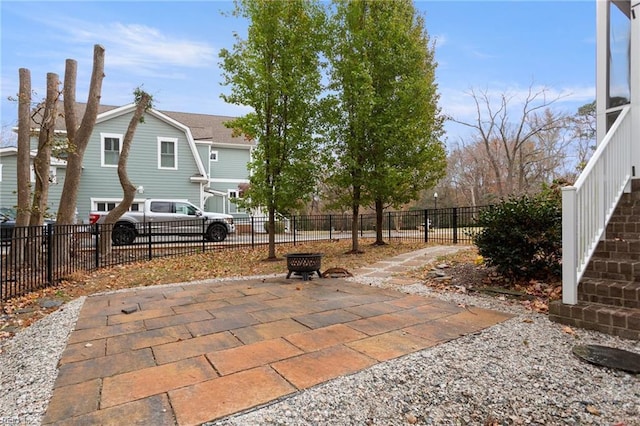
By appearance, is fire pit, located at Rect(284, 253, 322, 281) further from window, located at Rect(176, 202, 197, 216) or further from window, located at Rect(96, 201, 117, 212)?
window, located at Rect(96, 201, 117, 212)

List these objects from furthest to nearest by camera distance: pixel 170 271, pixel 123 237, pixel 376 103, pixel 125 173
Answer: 1. pixel 123 237
2. pixel 125 173
3. pixel 376 103
4. pixel 170 271

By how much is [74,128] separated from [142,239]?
3758 mm

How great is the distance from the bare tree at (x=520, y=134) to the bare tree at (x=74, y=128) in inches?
797

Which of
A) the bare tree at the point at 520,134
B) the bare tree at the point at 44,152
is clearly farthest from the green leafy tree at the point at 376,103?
the bare tree at the point at 520,134

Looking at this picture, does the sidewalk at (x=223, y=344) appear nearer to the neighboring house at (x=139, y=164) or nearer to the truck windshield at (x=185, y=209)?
the truck windshield at (x=185, y=209)

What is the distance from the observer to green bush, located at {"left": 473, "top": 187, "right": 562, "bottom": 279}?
4648mm

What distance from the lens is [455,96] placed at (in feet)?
73.9

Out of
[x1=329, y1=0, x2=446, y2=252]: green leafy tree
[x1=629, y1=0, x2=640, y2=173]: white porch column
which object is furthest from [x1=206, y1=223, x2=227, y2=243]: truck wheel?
[x1=629, y1=0, x2=640, y2=173]: white porch column

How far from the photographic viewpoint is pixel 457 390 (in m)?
2.21

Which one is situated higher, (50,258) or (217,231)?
(217,231)

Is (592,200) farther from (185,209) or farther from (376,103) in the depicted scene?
(185,209)

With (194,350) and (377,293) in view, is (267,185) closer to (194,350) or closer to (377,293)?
(377,293)

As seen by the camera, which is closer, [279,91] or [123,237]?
[279,91]

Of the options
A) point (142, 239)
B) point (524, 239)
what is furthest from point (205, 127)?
point (524, 239)
